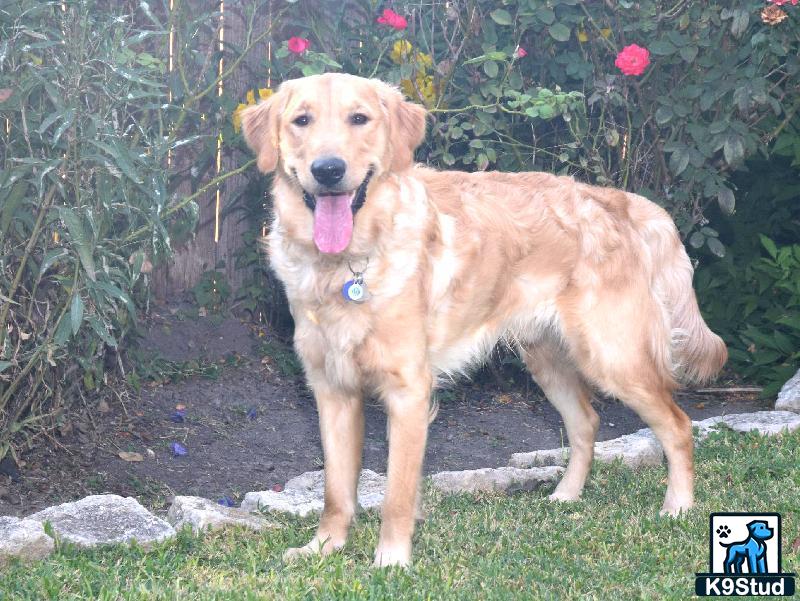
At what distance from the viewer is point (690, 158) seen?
17.8 ft

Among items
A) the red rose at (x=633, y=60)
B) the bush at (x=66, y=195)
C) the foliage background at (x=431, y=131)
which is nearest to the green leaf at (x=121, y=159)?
the bush at (x=66, y=195)

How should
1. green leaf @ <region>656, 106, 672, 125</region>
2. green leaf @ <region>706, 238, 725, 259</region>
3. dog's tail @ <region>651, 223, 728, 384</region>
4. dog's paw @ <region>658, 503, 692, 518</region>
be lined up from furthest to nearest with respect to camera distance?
green leaf @ <region>706, 238, 725, 259</region>
green leaf @ <region>656, 106, 672, 125</region>
dog's tail @ <region>651, 223, 728, 384</region>
dog's paw @ <region>658, 503, 692, 518</region>

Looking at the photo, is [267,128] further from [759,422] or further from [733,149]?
[759,422]

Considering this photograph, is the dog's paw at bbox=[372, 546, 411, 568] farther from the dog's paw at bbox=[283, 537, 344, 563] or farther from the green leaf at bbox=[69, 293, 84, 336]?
the green leaf at bbox=[69, 293, 84, 336]

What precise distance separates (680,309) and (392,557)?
5.51 feet

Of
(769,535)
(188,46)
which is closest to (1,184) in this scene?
(188,46)

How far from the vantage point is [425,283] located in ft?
A: 12.2

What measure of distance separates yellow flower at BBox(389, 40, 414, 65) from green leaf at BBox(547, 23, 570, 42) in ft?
2.32

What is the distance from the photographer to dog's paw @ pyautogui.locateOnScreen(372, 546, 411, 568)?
11.6 feet

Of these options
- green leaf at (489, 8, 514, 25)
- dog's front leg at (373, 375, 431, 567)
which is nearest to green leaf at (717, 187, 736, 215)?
green leaf at (489, 8, 514, 25)

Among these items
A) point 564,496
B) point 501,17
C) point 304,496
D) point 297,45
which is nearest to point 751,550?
point 564,496

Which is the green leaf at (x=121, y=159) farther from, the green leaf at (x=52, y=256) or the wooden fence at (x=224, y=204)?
the wooden fence at (x=224, y=204)

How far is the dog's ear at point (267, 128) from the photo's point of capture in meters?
3.62

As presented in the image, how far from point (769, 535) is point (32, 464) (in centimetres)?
289
